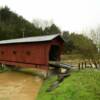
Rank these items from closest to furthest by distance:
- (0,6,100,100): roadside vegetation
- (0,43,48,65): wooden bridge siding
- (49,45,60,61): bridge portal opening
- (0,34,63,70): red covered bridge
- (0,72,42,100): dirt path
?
(0,6,100,100): roadside vegetation → (0,72,42,100): dirt path → (0,34,63,70): red covered bridge → (0,43,48,65): wooden bridge siding → (49,45,60,61): bridge portal opening

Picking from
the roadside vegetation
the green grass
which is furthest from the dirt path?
the green grass

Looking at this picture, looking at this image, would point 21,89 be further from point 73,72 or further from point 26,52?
point 26,52

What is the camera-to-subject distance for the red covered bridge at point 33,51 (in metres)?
19.6

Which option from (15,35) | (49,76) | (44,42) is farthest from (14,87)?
(15,35)

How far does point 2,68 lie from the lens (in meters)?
25.2

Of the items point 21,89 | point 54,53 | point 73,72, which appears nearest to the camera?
point 21,89

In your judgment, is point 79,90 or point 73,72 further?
point 73,72

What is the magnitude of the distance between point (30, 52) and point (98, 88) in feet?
37.3

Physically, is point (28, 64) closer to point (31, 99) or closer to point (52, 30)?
point (31, 99)

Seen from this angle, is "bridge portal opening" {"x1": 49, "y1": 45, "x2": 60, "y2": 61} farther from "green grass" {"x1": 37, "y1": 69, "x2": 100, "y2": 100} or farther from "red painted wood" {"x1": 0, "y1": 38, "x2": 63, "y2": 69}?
"green grass" {"x1": 37, "y1": 69, "x2": 100, "y2": 100}

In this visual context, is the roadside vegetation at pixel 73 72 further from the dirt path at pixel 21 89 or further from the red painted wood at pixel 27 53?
the red painted wood at pixel 27 53

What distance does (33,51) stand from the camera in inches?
824

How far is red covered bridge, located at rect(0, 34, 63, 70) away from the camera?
770 inches

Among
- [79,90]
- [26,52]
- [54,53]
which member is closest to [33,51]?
[26,52]
